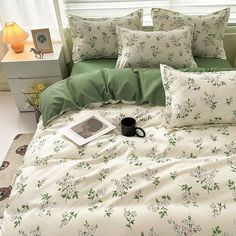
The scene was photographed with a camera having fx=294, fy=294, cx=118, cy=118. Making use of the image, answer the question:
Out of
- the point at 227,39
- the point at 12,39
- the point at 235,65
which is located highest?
the point at 12,39

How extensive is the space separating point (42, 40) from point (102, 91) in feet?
3.00

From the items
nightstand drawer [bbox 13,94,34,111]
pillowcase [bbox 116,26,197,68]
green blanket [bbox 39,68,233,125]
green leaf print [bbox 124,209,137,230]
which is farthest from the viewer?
nightstand drawer [bbox 13,94,34,111]

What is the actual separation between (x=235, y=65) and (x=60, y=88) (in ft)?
5.20

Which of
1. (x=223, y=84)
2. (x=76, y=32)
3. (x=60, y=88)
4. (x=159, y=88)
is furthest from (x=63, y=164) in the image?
(x=76, y=32)

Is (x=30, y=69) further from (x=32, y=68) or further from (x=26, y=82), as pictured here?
(x=26, y=82)

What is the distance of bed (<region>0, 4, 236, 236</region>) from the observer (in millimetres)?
1194

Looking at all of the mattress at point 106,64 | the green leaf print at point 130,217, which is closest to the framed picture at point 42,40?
the mattress at point 106,64

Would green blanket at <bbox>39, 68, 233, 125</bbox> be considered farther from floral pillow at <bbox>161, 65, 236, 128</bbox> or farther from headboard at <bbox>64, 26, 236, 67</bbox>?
headboard at <bbox>64, 26, 236, 67</bbox>

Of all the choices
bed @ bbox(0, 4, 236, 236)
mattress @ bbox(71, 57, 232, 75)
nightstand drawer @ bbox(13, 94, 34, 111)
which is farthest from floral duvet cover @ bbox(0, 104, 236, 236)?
nightstand drawer @ bbox(13, 94, 34, 111)

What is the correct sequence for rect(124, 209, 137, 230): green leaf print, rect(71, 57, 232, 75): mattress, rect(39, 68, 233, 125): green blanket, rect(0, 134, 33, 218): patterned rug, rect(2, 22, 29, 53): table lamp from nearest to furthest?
rect(124, 209, 137, 230): green leaf print → rect(39, 68, 233, 125): green blanket → rect(0, 134, 33, 218): patterned rug → rect(71, 57, 232, 75): mattress → rect(2, 22, 29, 53): table lamp

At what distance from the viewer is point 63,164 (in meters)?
1.46

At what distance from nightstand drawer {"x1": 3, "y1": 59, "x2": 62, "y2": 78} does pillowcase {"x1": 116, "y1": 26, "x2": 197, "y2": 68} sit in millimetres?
623

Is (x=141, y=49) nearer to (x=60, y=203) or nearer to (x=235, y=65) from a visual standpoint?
(x=235, y=65)

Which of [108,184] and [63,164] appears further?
[63,164]
